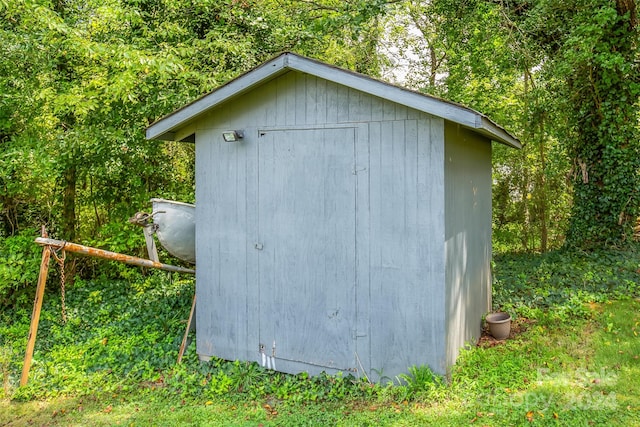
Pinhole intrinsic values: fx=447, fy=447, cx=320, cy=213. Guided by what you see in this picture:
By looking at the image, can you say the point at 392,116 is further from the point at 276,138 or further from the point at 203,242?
the point at 203,242

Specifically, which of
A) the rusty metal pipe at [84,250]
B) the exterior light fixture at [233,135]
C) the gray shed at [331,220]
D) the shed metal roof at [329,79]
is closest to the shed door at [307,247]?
the gray shed at [331,220]

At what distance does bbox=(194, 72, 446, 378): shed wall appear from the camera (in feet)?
12.4

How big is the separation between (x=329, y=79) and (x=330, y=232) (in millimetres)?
1359

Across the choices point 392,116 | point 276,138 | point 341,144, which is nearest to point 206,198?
point 276,138

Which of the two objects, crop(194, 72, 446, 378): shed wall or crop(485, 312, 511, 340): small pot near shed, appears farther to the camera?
crop(485, 312, 511, 340): small pot near shed

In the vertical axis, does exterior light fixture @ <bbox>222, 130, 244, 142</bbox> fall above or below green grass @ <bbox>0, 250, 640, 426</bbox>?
above

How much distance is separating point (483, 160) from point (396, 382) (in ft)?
9.32

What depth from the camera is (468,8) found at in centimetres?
893

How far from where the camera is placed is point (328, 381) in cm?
412

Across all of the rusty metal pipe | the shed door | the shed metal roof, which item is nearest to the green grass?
the shed door

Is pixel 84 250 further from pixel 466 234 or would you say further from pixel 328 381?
pixel 466 234

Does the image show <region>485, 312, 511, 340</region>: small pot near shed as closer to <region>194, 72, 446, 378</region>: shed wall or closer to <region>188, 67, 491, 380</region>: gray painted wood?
<region>188, 67, 491, 380</region>: gray painted wood

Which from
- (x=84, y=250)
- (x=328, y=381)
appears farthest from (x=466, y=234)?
(x=84, y=250)

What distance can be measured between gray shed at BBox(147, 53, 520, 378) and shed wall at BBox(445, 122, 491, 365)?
0.11 feet
